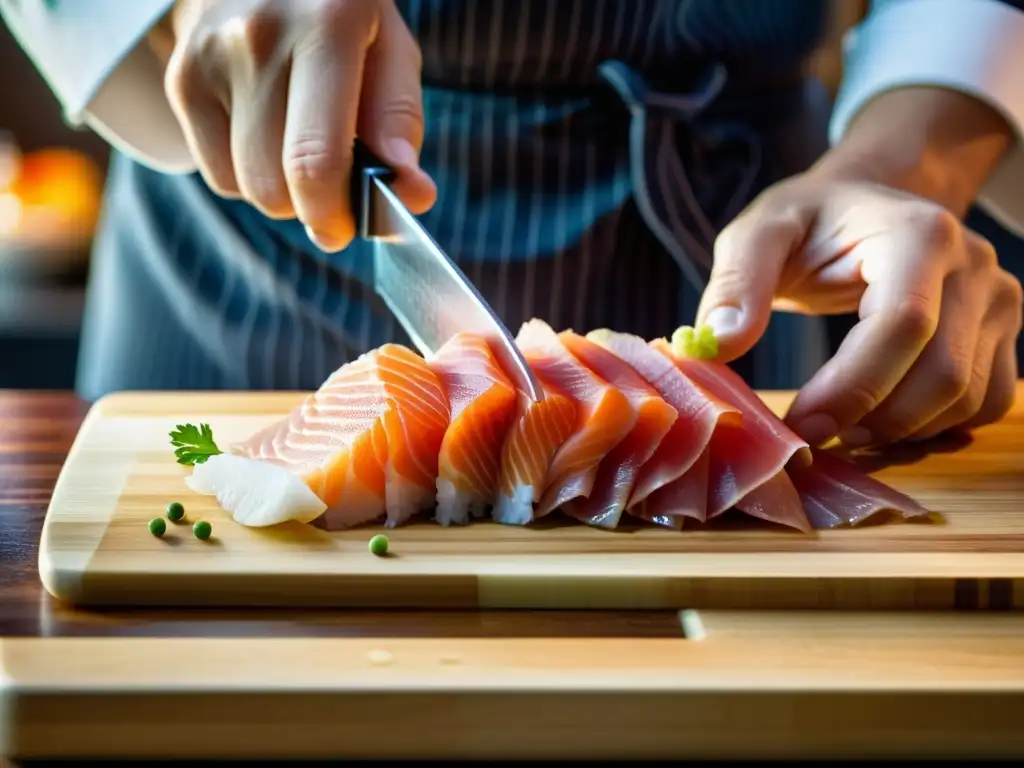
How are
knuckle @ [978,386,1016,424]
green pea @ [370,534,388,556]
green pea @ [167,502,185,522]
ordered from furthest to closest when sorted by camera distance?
knuckle @ [978,386,1016,424] < green pea @ [167,502,185,522] < green pea @ [370,534,388,556]

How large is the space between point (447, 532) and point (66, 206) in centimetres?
395

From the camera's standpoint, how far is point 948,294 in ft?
7.43

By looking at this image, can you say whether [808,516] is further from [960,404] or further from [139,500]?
[139,500]

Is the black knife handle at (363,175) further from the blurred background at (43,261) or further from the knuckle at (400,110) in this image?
the blurred background at (43,261)

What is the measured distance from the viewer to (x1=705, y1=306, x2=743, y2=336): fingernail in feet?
7.10

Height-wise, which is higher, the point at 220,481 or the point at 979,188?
the point at 979,188

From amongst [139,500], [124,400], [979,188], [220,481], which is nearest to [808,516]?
[220,481]

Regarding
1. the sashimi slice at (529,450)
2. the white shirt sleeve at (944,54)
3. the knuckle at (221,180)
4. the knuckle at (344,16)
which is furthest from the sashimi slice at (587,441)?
the white shirt sleeve at (944,54)

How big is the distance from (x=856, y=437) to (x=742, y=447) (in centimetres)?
42

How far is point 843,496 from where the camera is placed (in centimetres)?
195

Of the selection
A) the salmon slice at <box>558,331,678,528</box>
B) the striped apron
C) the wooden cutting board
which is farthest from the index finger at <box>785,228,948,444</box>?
the striped apron

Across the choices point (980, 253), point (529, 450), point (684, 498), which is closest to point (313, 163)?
point (529, 450)

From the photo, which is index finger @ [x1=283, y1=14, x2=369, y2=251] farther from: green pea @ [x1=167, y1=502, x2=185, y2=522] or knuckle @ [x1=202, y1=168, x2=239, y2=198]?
green pea @ [x1=167, y1=502, x2=185, y2=522]

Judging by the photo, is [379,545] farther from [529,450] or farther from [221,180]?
[221,180]
